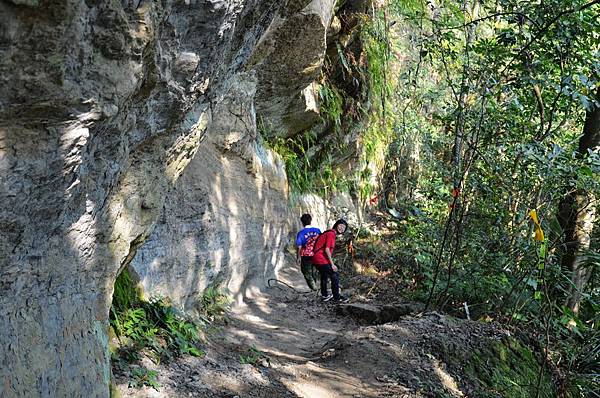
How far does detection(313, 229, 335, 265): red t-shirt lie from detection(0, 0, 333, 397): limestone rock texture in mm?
4760

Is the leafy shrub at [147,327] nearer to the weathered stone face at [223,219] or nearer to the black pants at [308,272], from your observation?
the weathered stone face at [223,219]

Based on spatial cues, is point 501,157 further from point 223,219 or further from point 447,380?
point 223,219

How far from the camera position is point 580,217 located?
7922 millimetres

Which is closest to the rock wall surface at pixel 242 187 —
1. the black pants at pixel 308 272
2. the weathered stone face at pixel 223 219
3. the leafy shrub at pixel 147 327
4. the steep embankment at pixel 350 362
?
the weathered stone face at pixel 223 219

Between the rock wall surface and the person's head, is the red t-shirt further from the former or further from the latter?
the rock wall surface

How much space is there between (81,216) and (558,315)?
25.6ft

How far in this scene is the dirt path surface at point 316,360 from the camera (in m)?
4.51

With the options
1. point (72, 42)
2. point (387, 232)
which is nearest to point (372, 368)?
point (72, 42)

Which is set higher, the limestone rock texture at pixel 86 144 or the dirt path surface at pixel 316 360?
the limestone rock texture at pixel 86 144

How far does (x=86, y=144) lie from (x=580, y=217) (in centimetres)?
765

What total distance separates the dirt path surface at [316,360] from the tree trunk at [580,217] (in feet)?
6.44

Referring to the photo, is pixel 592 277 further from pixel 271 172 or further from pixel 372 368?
pixel 271 172

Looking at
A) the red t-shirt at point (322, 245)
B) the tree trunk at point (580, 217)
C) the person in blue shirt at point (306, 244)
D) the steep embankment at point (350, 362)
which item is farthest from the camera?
the person in blue shirt at point (306, 244)

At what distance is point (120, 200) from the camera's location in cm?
368
